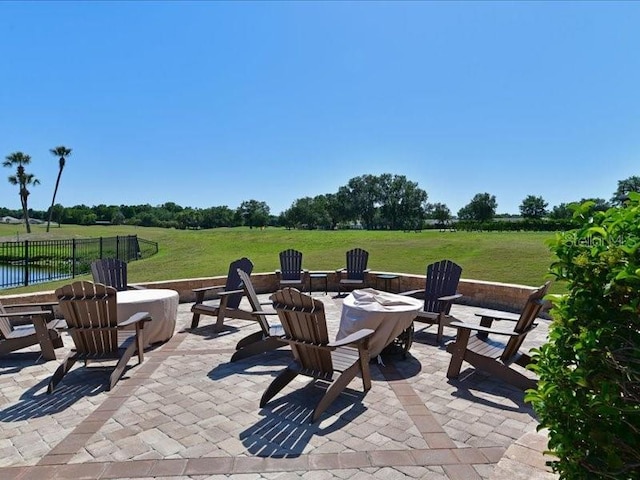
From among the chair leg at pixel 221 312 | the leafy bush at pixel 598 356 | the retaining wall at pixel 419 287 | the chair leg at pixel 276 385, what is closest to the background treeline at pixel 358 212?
the retaining wall at pixel 419 287

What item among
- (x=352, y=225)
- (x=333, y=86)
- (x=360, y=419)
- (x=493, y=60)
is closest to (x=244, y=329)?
Result: (x=360, y=419)

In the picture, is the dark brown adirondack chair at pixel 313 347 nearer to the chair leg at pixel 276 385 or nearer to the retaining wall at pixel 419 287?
the chair leg at pixel 276 385

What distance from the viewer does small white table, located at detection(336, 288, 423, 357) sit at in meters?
4.50

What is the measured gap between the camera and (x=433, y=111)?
16.6m

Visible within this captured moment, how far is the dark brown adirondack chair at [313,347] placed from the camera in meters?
3.48

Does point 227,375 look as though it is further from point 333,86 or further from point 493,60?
point 333,86

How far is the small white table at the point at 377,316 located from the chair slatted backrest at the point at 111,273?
4.28m

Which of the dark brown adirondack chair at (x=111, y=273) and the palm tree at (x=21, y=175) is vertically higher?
the palm tree at (x=21, y=175)

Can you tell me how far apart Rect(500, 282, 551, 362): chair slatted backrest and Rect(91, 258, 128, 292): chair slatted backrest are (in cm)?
610

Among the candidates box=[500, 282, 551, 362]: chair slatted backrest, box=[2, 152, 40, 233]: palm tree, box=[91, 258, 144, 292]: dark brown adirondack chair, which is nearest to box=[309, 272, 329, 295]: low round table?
box=[91, 258, 144, 292]: dark brown adirondack chair

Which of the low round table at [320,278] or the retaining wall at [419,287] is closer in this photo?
the retaining wall at [419,287]

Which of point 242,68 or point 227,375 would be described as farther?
point 242,68

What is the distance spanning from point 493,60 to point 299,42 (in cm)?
527

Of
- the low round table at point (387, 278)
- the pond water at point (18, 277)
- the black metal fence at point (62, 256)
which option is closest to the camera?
the low round table at point (387, 278)
